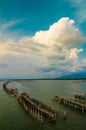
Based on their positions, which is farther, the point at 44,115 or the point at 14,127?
the point at 44,115

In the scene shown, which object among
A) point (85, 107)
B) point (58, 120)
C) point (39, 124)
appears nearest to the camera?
point (39, 124)

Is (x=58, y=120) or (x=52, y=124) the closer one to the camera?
(x=52, y=124)

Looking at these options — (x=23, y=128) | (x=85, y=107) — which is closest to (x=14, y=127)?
(x=23, y=128)

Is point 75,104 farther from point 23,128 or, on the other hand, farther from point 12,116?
point 23,128

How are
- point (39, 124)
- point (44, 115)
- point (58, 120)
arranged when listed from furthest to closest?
point (44, 115), point (58, 120), point (39, 124)

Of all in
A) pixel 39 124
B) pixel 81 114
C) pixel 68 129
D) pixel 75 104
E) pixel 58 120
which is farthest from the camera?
pixel 75 104

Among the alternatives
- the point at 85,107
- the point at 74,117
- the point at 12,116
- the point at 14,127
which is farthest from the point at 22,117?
the point at 85,107

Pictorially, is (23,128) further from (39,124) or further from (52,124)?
(52,124)

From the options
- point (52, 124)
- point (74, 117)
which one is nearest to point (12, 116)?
Answer: point (52, 124)

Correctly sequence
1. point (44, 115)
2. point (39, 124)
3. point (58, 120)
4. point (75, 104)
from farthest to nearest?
point (75, 104) → point (44, 115) → point (58, 120) → point (39, 124)
